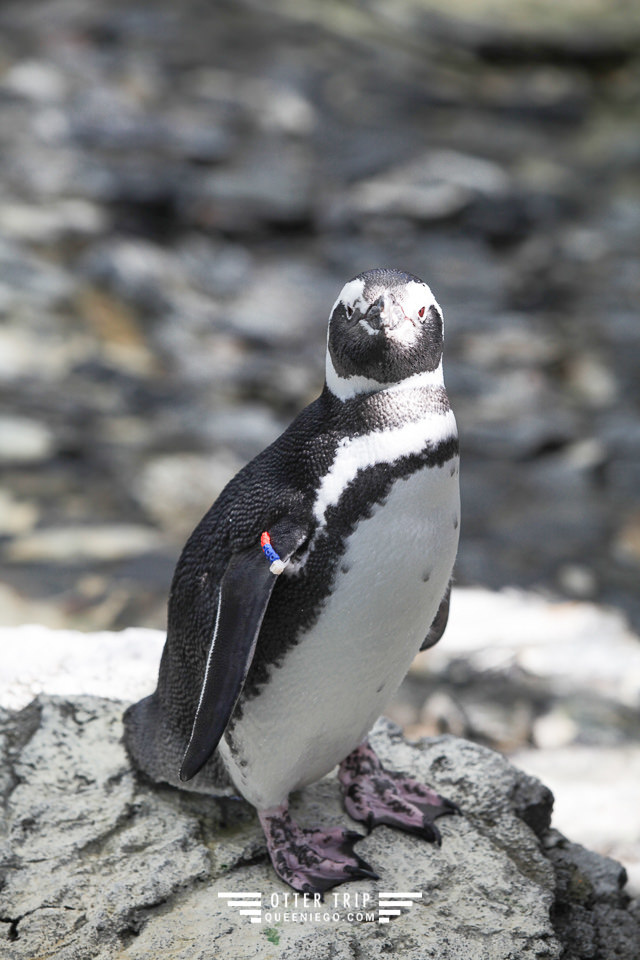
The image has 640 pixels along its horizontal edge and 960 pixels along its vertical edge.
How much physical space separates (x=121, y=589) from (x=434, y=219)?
13.6 feet

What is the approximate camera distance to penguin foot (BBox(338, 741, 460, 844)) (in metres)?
2.32

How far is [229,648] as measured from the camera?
197 centimetres

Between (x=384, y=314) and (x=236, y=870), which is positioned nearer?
(x=384, y=314)

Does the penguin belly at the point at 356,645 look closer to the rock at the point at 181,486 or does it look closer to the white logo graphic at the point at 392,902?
the white logo graphic at the point at 392,902

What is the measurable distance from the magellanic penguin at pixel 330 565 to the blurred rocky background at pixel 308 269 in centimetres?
178

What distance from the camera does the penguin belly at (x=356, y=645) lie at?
6.57 feet

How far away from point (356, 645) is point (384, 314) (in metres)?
0.56

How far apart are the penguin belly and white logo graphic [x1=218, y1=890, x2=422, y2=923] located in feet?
0.59

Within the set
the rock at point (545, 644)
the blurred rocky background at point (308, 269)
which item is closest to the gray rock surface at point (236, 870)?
the blurred rocky background at point (308, 269)

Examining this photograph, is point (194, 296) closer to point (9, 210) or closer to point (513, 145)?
point (9, 210)

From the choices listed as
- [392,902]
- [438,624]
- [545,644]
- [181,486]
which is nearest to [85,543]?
[181,486]

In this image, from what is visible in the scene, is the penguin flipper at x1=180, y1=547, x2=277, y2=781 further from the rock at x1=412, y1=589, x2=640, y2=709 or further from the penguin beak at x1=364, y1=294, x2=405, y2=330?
the rock at x1=412, y1=589, x2=640, y2=709

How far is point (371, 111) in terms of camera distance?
9.19 meters

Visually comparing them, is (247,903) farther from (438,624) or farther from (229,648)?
(438,624)
